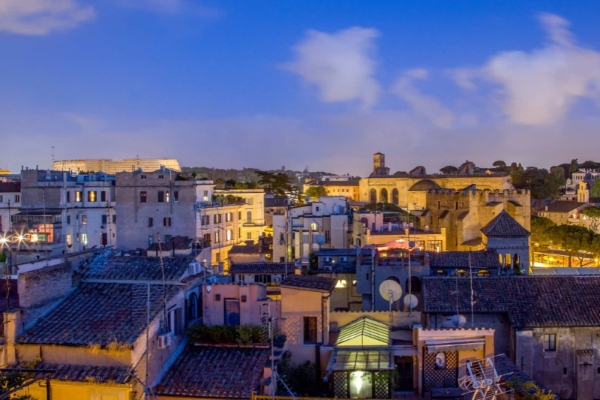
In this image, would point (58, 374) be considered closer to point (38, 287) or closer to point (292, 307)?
point (38, 287)

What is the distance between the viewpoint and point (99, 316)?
32.9 ft

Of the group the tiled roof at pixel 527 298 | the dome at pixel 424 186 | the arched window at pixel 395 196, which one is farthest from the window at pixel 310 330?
the arched window at pixel 395 196

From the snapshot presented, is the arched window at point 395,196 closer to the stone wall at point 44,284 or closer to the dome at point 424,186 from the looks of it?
the dome at point 424,186

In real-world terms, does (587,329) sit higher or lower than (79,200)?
lower

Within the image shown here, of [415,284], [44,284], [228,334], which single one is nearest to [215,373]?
[228,334]

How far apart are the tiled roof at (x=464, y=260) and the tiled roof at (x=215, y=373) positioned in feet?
32.9

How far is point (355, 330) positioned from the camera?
1123 centimetres

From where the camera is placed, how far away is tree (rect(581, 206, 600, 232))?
173 feet

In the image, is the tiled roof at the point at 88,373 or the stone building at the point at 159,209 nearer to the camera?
the tiled roof at the point at 88,373

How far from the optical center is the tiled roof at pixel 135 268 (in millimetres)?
11414

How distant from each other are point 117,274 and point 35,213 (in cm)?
2391

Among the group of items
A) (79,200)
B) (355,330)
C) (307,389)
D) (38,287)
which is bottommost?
(307,389)

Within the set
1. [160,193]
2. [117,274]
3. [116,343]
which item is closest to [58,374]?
[116,343]

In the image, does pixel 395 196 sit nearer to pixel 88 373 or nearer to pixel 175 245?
Result: pixel 175 245
